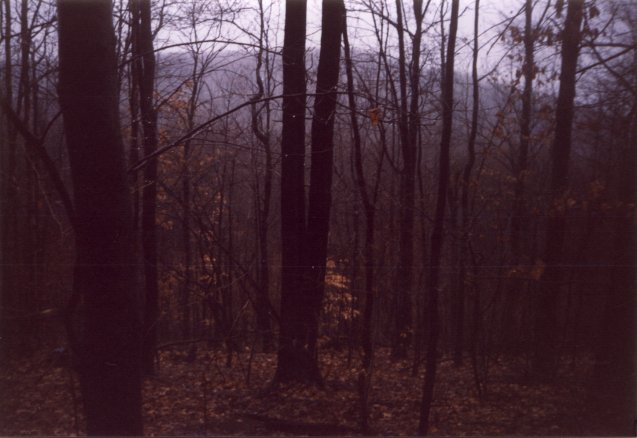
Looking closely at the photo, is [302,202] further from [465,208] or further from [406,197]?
[406,197]

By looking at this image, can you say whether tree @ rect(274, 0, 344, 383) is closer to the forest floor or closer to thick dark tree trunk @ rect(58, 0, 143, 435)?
the forest floor

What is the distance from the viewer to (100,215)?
13.6 ft

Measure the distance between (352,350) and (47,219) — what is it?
493cm

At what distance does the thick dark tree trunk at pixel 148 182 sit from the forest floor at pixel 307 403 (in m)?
0.78

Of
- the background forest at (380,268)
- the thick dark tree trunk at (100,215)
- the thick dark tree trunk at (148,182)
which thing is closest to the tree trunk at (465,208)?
the background forest at (380,268)

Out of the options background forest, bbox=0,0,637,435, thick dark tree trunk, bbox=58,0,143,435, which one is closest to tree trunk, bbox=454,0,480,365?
background forest, bbox=0,0,637,435

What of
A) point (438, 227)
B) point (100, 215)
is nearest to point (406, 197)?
point (438, 227)

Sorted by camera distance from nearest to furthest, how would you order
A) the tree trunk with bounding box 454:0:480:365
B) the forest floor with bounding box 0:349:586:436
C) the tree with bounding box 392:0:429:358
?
the forest floor with bounding box 0:349:586:436 → the tree trunk with bounding box 454:0:480:365 → the tree with bounding box 392:0:429:358

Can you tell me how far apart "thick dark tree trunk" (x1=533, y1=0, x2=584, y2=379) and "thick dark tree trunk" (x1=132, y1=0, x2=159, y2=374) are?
5.10m

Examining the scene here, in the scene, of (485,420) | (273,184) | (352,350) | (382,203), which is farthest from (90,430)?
(273,184)

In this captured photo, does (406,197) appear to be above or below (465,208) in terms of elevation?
above

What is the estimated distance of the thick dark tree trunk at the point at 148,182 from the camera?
8312mm

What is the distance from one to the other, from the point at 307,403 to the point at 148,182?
3.55 metres

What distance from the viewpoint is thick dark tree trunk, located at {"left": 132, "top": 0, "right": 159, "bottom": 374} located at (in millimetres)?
8312
